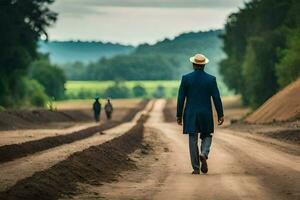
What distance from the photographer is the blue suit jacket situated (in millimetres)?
19094

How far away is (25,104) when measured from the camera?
96938mm

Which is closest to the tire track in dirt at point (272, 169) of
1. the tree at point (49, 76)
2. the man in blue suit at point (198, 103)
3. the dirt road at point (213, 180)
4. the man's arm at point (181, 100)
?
the dirt road at point (213, 180)

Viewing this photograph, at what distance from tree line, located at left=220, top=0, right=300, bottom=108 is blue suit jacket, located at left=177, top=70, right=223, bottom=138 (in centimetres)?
Result: 5469

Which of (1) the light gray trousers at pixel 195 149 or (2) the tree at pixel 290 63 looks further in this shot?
(2) the tree at pixel 290 63

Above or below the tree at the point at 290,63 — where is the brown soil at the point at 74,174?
below

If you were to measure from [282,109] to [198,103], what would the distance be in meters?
38.1

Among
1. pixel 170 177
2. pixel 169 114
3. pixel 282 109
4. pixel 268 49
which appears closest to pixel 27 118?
pixel 282 109

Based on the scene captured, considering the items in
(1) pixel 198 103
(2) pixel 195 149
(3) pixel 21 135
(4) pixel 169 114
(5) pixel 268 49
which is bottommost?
(4) pixel 169 114

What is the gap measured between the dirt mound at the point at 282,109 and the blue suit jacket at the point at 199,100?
32259 millimetres

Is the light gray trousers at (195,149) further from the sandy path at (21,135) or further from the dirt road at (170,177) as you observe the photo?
the sandy path at (21,135)

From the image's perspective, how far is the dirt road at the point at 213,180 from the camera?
14.2m

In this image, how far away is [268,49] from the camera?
3337 inches

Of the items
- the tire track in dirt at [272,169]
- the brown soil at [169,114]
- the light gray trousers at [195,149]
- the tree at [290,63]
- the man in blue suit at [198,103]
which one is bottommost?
the brown soil at [169,114]

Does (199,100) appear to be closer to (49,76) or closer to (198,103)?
(198,103)
